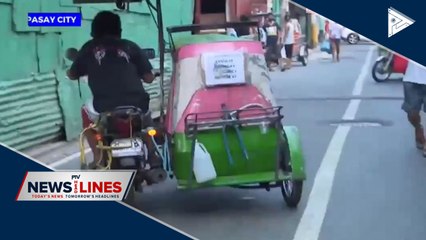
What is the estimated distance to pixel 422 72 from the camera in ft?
15.4

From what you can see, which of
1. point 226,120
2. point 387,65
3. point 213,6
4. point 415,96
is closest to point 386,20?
point 387,65

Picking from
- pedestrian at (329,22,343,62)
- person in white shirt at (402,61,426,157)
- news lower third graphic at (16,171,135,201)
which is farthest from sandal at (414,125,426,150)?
news lower third graphic at (16,171,135,201)

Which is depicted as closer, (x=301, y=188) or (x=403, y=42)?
(x=403, y=42)

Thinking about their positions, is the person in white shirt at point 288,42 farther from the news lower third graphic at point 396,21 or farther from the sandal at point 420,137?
the sandal at point 420,137

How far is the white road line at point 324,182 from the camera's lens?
4980mm

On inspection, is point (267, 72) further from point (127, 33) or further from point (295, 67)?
point (127, 33)

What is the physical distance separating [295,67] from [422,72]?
1.40 feet

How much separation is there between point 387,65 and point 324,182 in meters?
0.52

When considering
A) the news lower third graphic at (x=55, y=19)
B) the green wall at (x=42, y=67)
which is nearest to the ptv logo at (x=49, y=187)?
the green wall at (x=42, y=67)

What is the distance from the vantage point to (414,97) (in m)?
4.86

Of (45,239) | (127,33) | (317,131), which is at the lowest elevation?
(45,239)

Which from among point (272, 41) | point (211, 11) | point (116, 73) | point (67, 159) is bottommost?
point (67, 159)

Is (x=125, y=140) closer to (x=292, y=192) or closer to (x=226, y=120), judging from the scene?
(x=226, y=120)

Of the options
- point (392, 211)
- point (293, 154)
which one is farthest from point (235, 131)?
point (392, 211)
